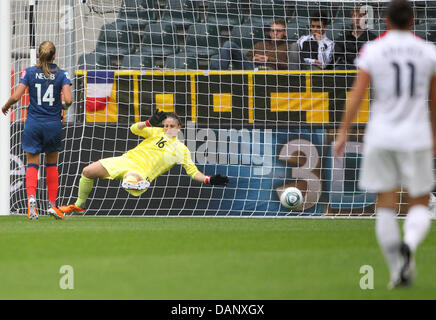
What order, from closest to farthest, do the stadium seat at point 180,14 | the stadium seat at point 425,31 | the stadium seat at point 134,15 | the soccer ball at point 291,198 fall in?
the soccer ball at point 291,198 < the stadium seat at point 134,15 < the stadium seat at point 180,14 < the stadium seat at point 425,31

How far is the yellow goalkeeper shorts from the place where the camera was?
10.5 m

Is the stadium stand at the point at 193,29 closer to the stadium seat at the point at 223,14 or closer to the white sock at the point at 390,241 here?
the stadium seat at the point at 223,14

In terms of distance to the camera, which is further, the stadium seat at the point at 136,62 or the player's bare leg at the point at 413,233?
the stadium seat at the point at 136,62

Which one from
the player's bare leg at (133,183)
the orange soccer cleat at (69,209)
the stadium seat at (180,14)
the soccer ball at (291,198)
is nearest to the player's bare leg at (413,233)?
the player's bare leg at (133,183)

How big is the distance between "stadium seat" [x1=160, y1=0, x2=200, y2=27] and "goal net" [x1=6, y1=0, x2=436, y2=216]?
0.42 meters

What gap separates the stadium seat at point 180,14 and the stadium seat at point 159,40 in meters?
0.10

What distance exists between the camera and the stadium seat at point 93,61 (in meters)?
12.3

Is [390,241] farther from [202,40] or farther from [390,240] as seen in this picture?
[202,40]

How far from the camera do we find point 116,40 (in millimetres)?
12430

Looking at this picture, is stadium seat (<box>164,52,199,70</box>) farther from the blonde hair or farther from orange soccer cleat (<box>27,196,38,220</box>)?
orange soccer cleat (<box>27,196,38,220</box>)

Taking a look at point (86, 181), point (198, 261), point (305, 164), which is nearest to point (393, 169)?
point (198, 261)

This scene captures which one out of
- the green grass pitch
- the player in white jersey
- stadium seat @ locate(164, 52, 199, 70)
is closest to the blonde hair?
the green grass pitch
